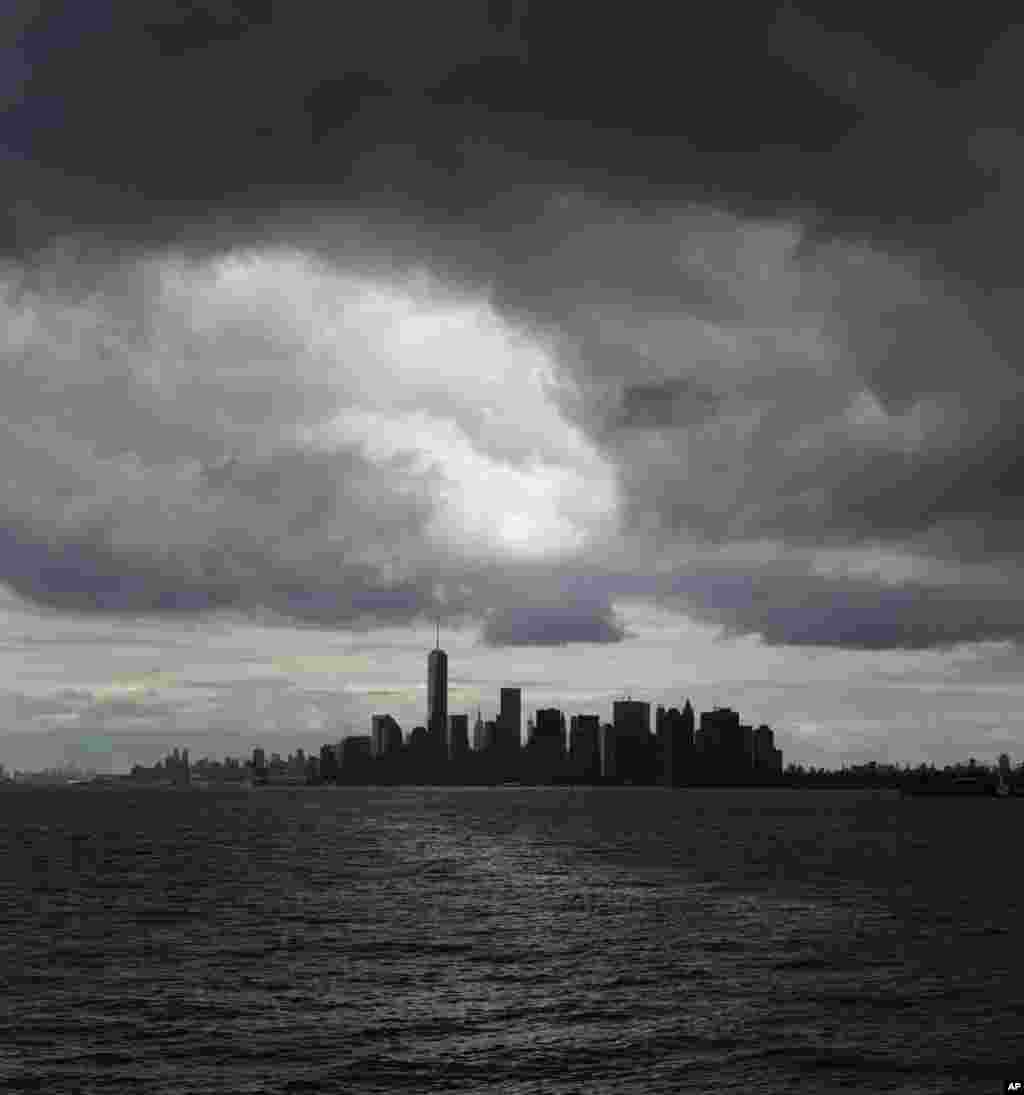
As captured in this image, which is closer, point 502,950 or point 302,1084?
point 302,1084

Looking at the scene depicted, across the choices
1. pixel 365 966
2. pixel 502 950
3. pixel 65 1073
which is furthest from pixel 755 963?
pixel 65 1073

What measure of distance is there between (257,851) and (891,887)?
281 feet

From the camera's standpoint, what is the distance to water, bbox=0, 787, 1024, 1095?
46.3m

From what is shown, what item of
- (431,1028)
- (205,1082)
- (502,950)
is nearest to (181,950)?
(502,950)

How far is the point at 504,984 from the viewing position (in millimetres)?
63781

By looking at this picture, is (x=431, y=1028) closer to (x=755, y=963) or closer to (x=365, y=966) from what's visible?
(x=365, y=966)

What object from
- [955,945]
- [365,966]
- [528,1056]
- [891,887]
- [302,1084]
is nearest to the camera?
[302,1084]

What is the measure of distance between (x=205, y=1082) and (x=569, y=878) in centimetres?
8724

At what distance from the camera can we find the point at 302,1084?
43.6 m

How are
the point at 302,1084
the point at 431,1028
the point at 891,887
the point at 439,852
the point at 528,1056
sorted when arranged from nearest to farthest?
the point at 302,1084 < the point at 528,1056 < the point at 431,1028 < the point at 891,887 < the point at 439,852

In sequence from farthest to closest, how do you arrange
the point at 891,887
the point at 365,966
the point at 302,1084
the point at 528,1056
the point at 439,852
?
the point at 439,852 → the point at 891,887 → the point at 365,966 → the point at 528,1056 → the point at 302,1084

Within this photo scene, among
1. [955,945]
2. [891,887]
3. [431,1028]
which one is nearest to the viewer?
[431,1028]

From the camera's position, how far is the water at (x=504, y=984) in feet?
152

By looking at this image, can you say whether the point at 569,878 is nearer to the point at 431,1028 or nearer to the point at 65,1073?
the point at 431,1028
